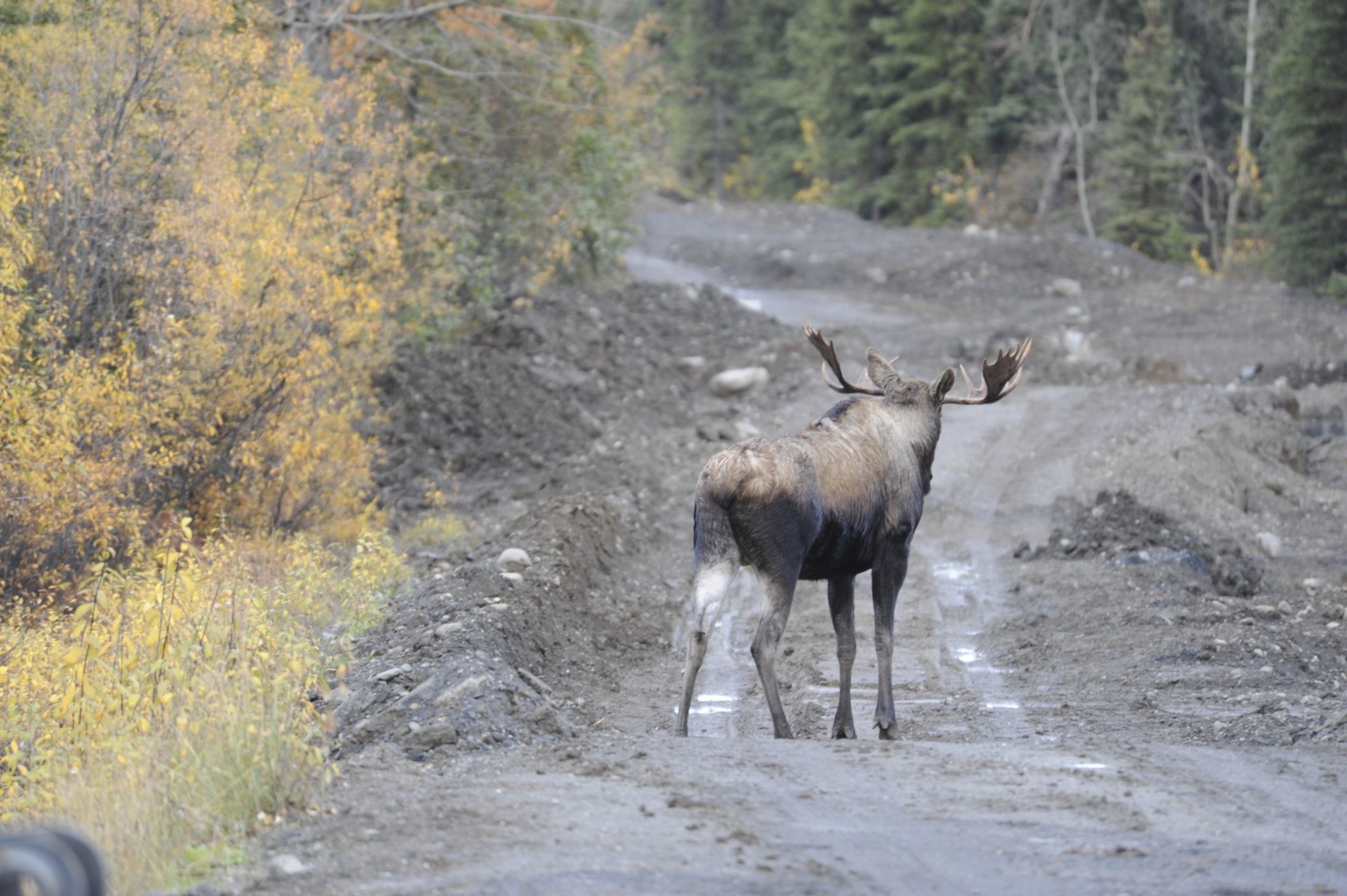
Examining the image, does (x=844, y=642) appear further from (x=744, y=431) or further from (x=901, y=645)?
(x=744, y=431)

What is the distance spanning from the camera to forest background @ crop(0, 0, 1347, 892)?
784cm

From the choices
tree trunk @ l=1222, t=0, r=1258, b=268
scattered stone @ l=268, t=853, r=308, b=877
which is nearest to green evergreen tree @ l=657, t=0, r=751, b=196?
tree trunk @ l=1222, t=0, r=1258, b=268

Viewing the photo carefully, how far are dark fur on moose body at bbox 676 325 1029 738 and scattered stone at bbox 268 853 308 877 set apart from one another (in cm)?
311

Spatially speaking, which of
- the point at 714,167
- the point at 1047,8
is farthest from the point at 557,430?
the point at 714,167

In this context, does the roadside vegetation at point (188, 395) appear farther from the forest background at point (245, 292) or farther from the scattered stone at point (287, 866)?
the scattered stone at point (287, 866)

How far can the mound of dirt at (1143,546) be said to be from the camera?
14172 millimetres

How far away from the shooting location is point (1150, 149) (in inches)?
1515

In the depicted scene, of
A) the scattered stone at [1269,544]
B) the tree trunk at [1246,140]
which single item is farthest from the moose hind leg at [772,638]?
the tree trunk at [1246,140]

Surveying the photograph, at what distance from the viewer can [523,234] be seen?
80.7 ft

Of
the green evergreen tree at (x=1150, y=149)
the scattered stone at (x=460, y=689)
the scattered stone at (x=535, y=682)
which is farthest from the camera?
the green evergreen tree at (x=1150, y=149)

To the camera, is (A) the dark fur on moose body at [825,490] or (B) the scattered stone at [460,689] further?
(A) the dark fur on moose body at [825,490]

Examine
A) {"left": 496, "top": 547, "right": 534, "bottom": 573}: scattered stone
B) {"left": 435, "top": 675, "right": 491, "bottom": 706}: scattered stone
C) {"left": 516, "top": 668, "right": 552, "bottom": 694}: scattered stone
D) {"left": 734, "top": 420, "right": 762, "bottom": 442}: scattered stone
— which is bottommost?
{"left": 734, "top": 420, "right": 762, "bottom": 442}: scattered stone

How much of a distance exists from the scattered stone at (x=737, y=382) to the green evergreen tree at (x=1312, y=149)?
42.7 feet

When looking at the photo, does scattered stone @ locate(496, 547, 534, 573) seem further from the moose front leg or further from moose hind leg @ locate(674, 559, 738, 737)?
moose hind leg @ locate(674, 559, 738, 737)
